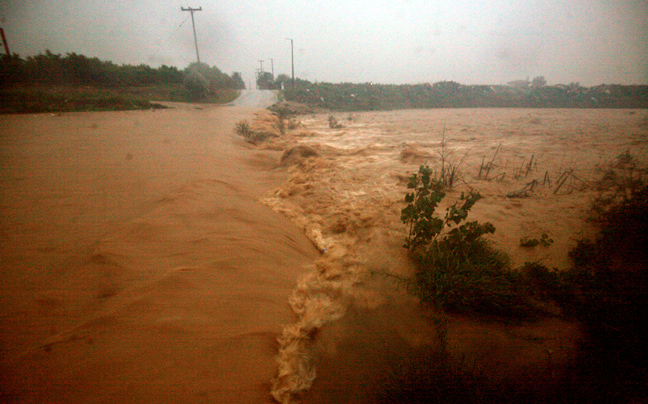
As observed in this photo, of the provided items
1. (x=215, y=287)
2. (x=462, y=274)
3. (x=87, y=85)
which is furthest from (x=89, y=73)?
(x=462, y=274)

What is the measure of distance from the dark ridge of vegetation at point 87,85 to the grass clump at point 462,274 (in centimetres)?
1663

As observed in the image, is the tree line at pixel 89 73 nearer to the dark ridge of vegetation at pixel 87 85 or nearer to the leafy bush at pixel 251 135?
the dark ridge of vegetation at pixel 87 85

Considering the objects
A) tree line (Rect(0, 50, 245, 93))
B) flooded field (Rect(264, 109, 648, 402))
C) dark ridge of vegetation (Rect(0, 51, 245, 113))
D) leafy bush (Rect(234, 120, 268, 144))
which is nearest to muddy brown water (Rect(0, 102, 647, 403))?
flooded field (Rect(264, 109, 648, 402))

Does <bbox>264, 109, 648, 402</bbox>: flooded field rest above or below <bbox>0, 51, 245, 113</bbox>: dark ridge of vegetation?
below

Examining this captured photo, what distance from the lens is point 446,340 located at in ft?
5.94

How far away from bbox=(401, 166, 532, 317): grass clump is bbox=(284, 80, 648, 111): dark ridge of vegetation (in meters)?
21.7

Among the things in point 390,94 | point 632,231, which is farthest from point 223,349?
point 390,94

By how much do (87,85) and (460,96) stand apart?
35273 millimetres

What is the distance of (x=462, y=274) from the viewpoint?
221 cm

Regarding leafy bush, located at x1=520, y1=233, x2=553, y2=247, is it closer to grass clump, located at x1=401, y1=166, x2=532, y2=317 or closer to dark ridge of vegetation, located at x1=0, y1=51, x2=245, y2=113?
grass clump, located at x1=401, y1=166, x2=532, y2=317

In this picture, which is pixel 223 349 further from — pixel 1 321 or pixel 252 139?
pixel 252 139

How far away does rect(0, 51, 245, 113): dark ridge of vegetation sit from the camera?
12.3 m

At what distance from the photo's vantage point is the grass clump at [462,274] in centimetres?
201

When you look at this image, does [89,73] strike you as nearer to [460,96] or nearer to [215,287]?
[215,287]
